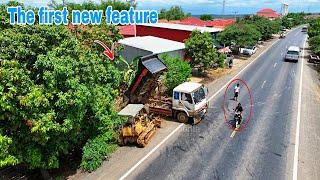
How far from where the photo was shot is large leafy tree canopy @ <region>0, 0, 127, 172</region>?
1254 cm

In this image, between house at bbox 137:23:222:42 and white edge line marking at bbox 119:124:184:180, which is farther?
house at bbox 137:23:222:42

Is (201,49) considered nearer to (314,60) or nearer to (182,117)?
(182,117)

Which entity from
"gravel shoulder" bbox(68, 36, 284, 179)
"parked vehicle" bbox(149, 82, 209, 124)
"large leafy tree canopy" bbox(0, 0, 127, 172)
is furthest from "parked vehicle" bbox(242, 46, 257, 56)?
"large leafy tree canopy" bbox(0, 0, 127, 172)

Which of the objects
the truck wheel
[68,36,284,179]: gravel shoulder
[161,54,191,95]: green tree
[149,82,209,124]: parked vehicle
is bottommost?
[68,36,284,179]: gravel shoulder

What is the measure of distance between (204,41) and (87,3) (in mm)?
45934

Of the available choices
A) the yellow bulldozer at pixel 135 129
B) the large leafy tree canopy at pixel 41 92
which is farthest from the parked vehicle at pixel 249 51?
the large leafy tree canopy at pixel 41 92

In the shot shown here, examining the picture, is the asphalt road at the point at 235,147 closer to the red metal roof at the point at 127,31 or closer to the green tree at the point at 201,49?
the green tree at the point at 201,49

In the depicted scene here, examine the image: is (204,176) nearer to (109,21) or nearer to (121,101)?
(121,101)

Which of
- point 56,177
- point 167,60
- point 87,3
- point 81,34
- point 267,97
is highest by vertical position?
point 87,3

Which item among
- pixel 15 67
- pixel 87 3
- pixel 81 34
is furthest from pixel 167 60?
pixel 87 3

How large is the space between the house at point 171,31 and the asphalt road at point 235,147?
1751cm

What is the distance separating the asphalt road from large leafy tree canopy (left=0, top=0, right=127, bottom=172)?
4.27 meters

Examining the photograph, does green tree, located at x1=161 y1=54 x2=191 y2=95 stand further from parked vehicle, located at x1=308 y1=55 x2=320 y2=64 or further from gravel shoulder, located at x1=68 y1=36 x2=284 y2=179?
parked vehicle, located at x1=308 y1=55 x2=320 y2=64

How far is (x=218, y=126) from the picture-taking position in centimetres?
2159
